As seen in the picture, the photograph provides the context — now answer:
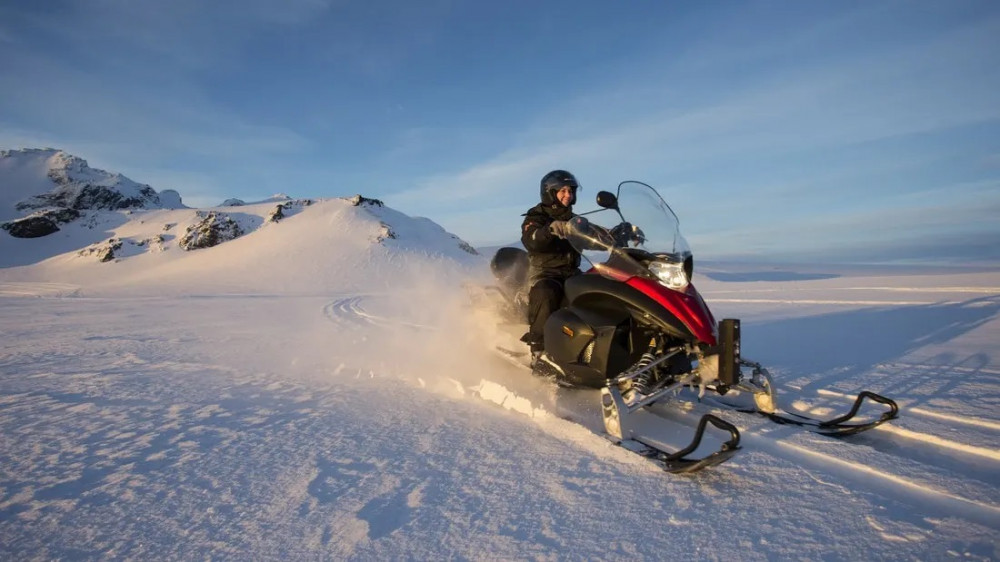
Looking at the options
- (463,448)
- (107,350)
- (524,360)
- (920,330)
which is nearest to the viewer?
(463,448)

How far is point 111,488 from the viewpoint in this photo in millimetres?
2514

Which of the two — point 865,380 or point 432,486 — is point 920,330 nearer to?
point 865,380

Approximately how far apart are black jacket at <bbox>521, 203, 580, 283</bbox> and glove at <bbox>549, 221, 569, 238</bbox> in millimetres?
320

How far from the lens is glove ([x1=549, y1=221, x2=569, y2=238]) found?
4.03 m

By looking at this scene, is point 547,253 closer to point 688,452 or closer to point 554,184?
point 554,184

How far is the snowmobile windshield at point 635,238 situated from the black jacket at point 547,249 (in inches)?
27.3

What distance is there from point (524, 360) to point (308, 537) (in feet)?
10.8

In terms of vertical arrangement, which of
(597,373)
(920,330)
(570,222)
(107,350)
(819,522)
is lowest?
(107,350)

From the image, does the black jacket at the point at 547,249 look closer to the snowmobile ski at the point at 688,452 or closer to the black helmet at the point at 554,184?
the black helmet at the point at 554,184

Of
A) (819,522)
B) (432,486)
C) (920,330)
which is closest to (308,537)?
(432,486)

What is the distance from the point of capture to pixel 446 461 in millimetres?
2916

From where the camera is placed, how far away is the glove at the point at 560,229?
13.2 feet

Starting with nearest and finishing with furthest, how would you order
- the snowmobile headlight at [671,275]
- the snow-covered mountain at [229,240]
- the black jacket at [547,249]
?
the snowmobile headlight at [671,275], the black jacket at [547,249], the snow-covered mountain at [229,240]

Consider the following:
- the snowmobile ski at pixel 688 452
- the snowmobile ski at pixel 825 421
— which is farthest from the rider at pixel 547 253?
the snowmobile ski at pixel 825 421
